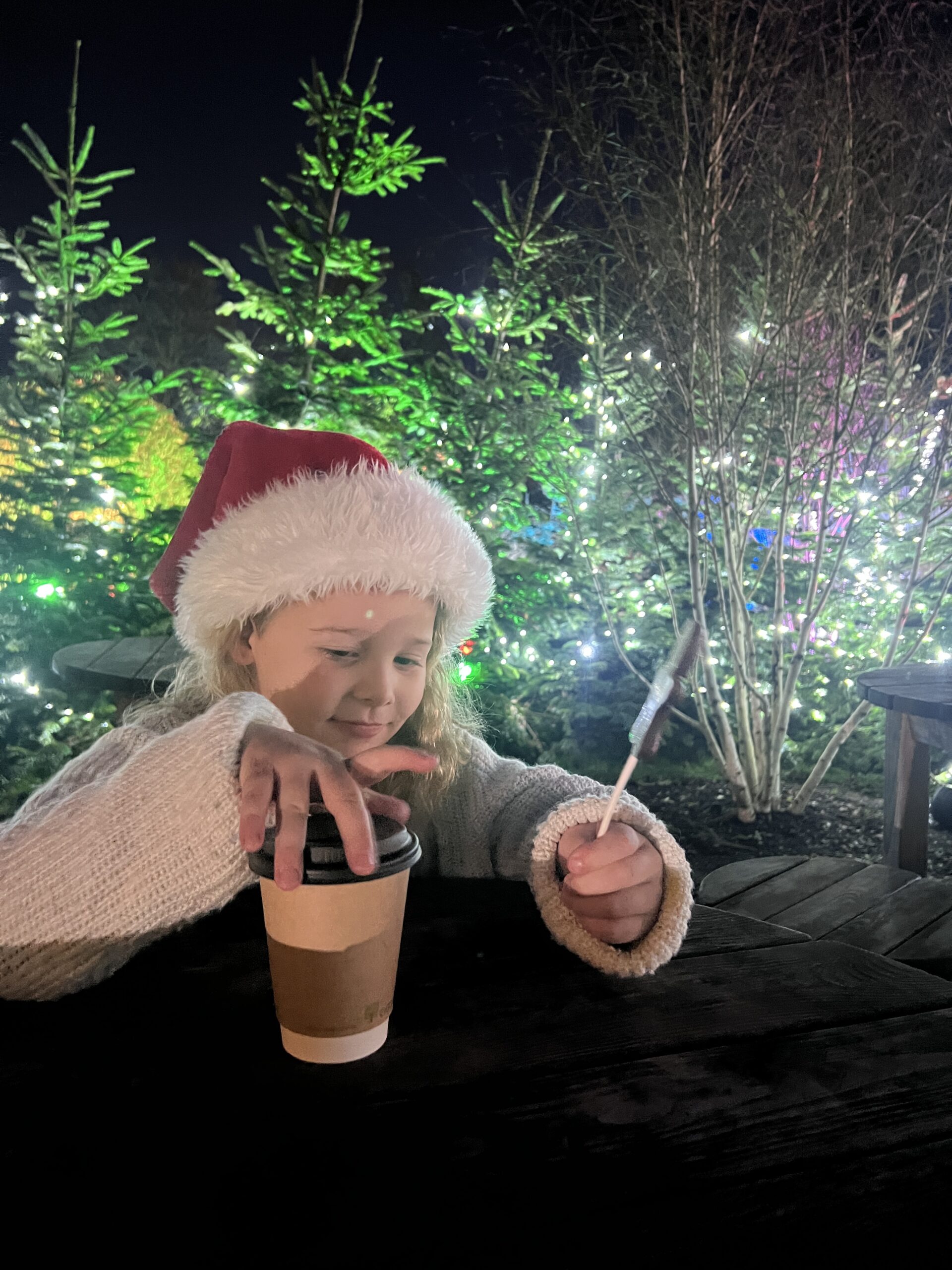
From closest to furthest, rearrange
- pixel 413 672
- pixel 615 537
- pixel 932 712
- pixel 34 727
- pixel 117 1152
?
pixel 117 1152, pixel 413 672, pixel 932 712, pixel 34 727, pixel 615 537

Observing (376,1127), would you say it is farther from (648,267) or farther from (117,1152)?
(648,267)

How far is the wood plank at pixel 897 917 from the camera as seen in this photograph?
7.06ft

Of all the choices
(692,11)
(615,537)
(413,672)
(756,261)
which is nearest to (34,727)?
(413,672)

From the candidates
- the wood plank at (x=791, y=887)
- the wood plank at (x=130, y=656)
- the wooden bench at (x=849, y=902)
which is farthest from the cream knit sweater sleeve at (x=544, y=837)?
the wood plank at (x=130, y=656)

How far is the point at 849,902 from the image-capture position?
2.40 m

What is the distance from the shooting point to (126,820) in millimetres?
900

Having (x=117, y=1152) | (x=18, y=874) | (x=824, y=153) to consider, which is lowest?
(x=117, y=1152)

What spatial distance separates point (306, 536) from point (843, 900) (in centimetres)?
203

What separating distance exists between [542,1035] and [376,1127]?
8.5 inches

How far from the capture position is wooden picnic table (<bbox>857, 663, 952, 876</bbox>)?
2951 millimetres

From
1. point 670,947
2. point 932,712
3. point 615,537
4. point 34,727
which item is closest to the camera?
point 670,947

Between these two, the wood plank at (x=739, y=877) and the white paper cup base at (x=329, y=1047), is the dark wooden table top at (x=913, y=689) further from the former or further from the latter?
the white paper cup base at (x=329, y=1047)

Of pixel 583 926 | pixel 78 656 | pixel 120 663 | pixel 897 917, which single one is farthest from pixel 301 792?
pixel 78 656

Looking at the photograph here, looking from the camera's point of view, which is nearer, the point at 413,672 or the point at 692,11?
the point at 413,672
